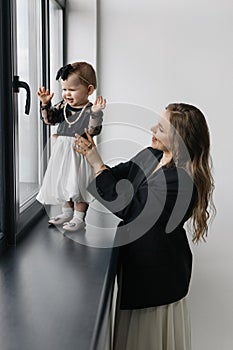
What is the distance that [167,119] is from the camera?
3.82ft

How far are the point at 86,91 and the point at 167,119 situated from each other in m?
0.27

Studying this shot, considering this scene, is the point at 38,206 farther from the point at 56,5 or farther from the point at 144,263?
the point at 56,5

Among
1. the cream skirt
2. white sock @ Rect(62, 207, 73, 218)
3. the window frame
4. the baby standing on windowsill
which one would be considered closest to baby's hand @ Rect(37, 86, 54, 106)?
the baby standing on windowsill

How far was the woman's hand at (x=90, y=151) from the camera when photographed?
1.20 meters

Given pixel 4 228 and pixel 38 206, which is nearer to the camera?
pixel 4 228

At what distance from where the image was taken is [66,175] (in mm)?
1312

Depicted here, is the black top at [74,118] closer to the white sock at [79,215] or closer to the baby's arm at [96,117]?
the baby's arm at [96,117]

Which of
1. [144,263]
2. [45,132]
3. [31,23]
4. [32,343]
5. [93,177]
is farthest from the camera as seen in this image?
[45,132]

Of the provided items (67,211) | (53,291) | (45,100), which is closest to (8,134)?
(45,100)

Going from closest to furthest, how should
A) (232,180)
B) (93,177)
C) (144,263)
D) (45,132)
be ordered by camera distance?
(144,263), (93,177), (45,132), (232,180)

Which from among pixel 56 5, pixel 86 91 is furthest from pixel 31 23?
pixel 86 91

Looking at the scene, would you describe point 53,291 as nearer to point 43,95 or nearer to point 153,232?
point 153,232

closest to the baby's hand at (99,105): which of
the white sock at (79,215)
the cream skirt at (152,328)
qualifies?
the white sock at (79,215)

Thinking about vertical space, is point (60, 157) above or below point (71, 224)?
above
